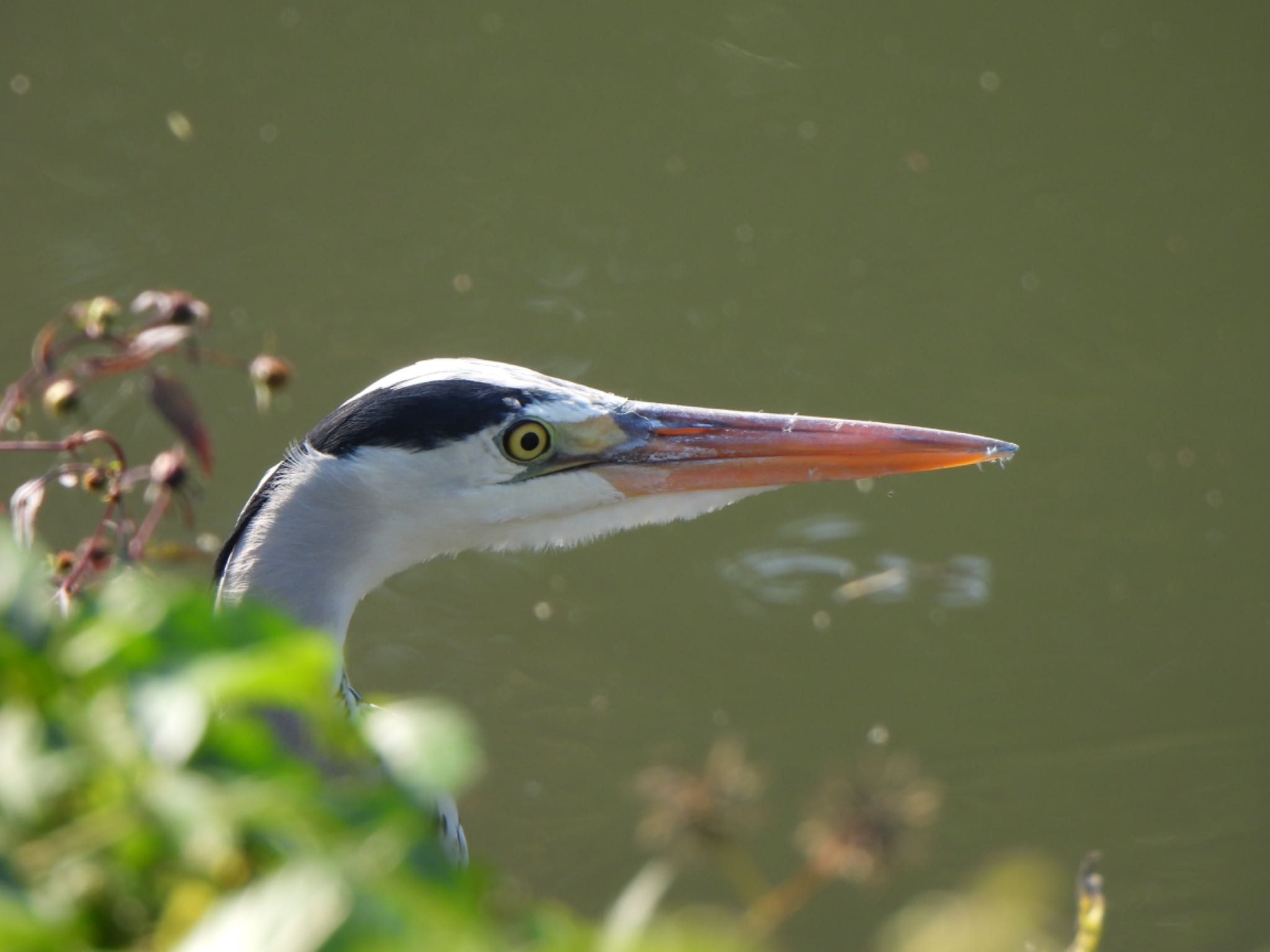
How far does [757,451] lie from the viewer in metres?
2.39

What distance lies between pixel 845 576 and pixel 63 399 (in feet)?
9.09

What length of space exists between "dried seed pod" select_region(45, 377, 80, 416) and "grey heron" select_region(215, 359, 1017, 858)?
325 mm

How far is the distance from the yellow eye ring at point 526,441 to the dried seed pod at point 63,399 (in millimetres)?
700

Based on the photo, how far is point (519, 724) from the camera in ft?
13.2

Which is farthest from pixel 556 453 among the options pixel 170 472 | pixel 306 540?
pixel 170 472

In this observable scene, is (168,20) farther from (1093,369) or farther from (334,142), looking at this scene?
(1093,369)

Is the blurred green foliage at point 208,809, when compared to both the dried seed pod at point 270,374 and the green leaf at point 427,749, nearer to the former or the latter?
the green leaf at point 427,749

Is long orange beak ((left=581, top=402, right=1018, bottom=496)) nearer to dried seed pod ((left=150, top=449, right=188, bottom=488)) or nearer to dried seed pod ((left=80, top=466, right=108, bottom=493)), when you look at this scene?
dried seed pod ((left=150, top=449, right=188, bottom=488))

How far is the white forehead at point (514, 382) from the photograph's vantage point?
2164 mm

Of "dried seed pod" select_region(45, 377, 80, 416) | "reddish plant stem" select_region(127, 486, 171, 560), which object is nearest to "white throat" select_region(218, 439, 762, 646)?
"reddish plant stem" select_region(127, 486, 171, 560)

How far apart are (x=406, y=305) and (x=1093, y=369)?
2.60 metres

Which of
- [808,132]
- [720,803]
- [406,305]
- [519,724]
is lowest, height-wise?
→ [519,724]

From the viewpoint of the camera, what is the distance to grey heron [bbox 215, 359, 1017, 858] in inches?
82.6

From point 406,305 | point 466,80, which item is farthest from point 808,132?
point 406,305
